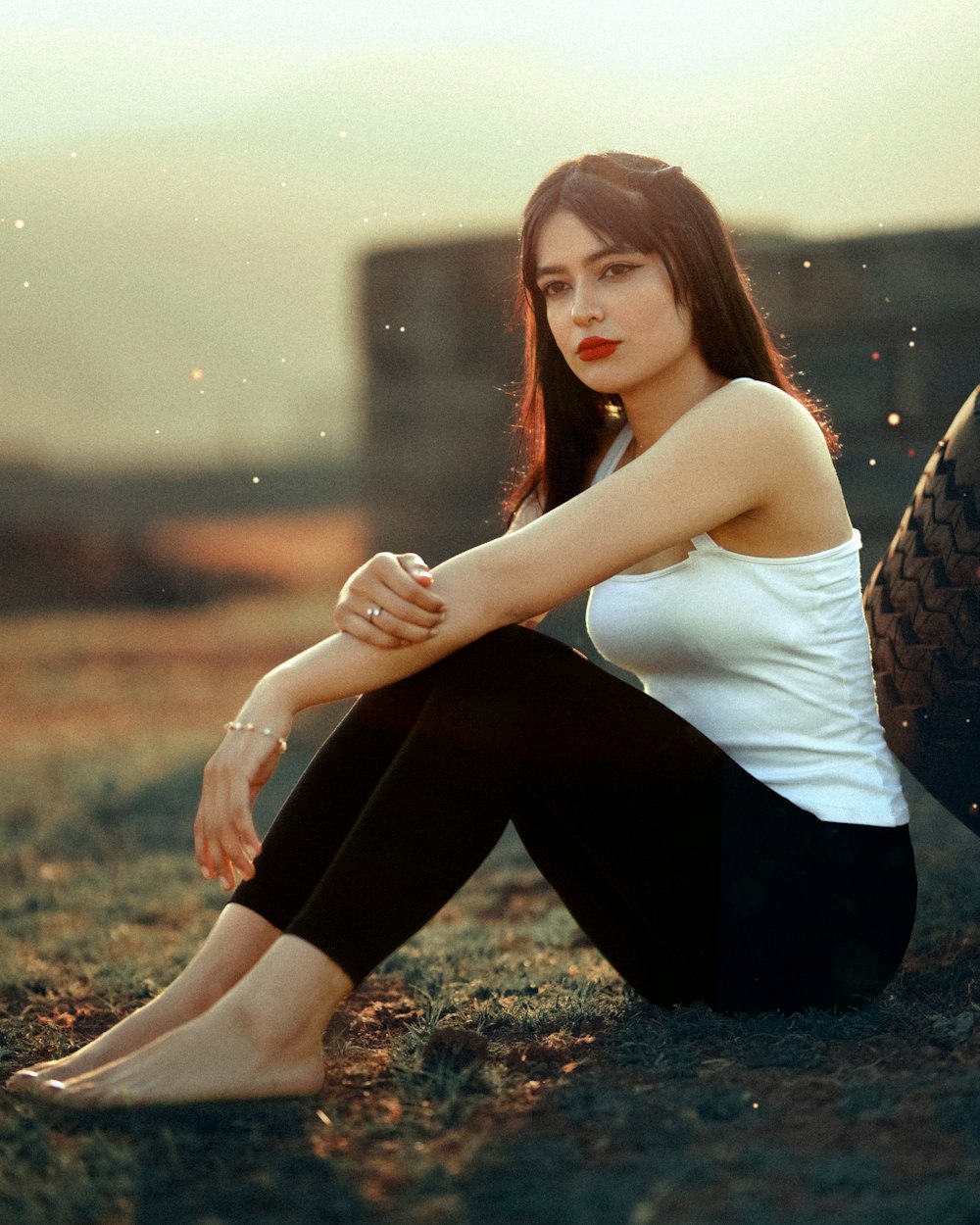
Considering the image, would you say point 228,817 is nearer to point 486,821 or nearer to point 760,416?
point 486,821

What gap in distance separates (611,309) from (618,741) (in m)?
0.52

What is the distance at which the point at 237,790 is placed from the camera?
1459 millimetres

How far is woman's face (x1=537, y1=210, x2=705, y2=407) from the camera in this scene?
1619mm

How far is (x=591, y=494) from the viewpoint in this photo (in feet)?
4.92

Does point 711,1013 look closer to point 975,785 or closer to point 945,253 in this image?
point 975,785

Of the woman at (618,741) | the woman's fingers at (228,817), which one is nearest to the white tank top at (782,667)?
the woman at (618,741)

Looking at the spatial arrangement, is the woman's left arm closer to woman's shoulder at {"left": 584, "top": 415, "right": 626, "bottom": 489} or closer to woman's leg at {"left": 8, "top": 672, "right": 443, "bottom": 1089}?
woman's leg at {"left": 8, "top": 672, "right": 443, "bottom": 1089}

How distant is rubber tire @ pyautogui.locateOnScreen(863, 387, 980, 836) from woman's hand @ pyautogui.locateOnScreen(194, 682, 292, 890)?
839 mm

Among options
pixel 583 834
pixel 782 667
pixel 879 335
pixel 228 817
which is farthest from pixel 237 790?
pixel 879 335

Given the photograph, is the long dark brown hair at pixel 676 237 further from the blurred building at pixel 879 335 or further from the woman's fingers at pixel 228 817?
the blurred building at pixel 879 335

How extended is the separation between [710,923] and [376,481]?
3370 millimetres

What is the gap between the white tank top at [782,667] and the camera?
60.5 inches

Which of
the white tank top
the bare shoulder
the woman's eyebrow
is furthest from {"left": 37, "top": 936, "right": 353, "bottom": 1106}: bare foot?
the woman's eyebrow

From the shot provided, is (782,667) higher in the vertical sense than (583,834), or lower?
higher
